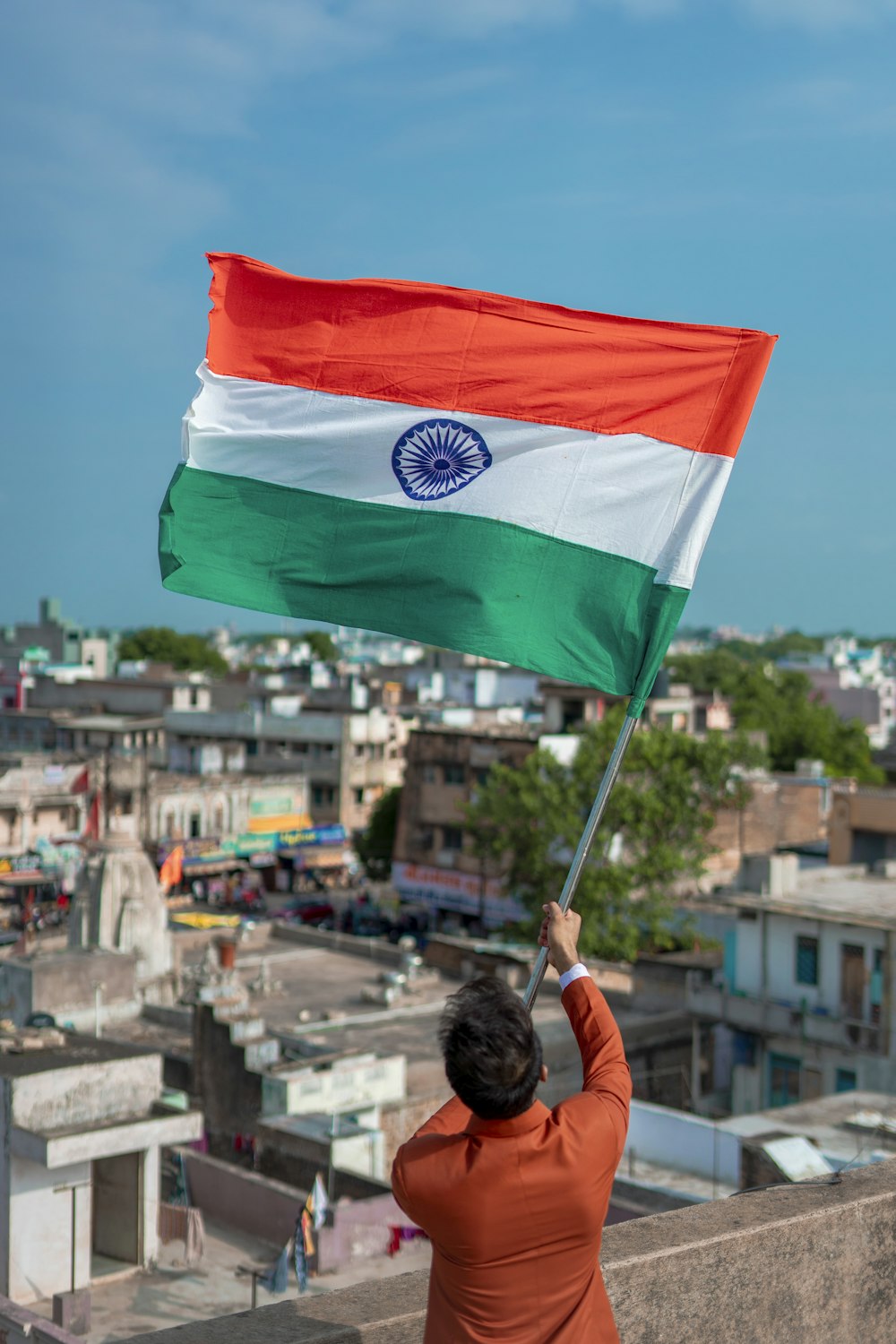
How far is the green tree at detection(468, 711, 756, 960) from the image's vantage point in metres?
36.1

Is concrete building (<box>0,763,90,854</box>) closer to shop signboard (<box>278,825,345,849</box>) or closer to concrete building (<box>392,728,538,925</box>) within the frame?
shop signboard (<box>278,825,345,849</box>)

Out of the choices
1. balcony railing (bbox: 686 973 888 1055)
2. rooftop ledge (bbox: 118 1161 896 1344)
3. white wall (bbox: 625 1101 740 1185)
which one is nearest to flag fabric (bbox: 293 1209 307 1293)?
white wall (bbox: 625 1101 740 1185)

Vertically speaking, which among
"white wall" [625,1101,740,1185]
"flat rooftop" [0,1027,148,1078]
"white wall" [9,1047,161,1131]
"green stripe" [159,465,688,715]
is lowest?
"white wall" [625,1101,740,1185]

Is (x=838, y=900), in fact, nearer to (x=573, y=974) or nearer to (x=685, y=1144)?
(x=685, y=1144)

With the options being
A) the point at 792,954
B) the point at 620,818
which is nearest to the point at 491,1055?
the point at 792,954

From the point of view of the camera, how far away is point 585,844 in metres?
4.48

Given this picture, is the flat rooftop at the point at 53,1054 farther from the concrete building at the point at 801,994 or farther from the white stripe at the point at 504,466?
the concrete building at the point at 801,994

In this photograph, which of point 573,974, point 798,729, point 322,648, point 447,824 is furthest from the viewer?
point 322,648

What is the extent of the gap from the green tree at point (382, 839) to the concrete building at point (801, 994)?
23932 mm

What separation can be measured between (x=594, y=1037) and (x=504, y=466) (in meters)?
3.13

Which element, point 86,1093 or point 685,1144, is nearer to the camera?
point 86,1093

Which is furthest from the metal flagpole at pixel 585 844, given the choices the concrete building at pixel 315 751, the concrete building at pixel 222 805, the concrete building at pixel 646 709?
the concrete building at pixel 315 751

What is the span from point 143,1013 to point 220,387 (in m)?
21.1

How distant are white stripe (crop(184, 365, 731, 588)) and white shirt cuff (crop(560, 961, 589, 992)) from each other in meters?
2.26
